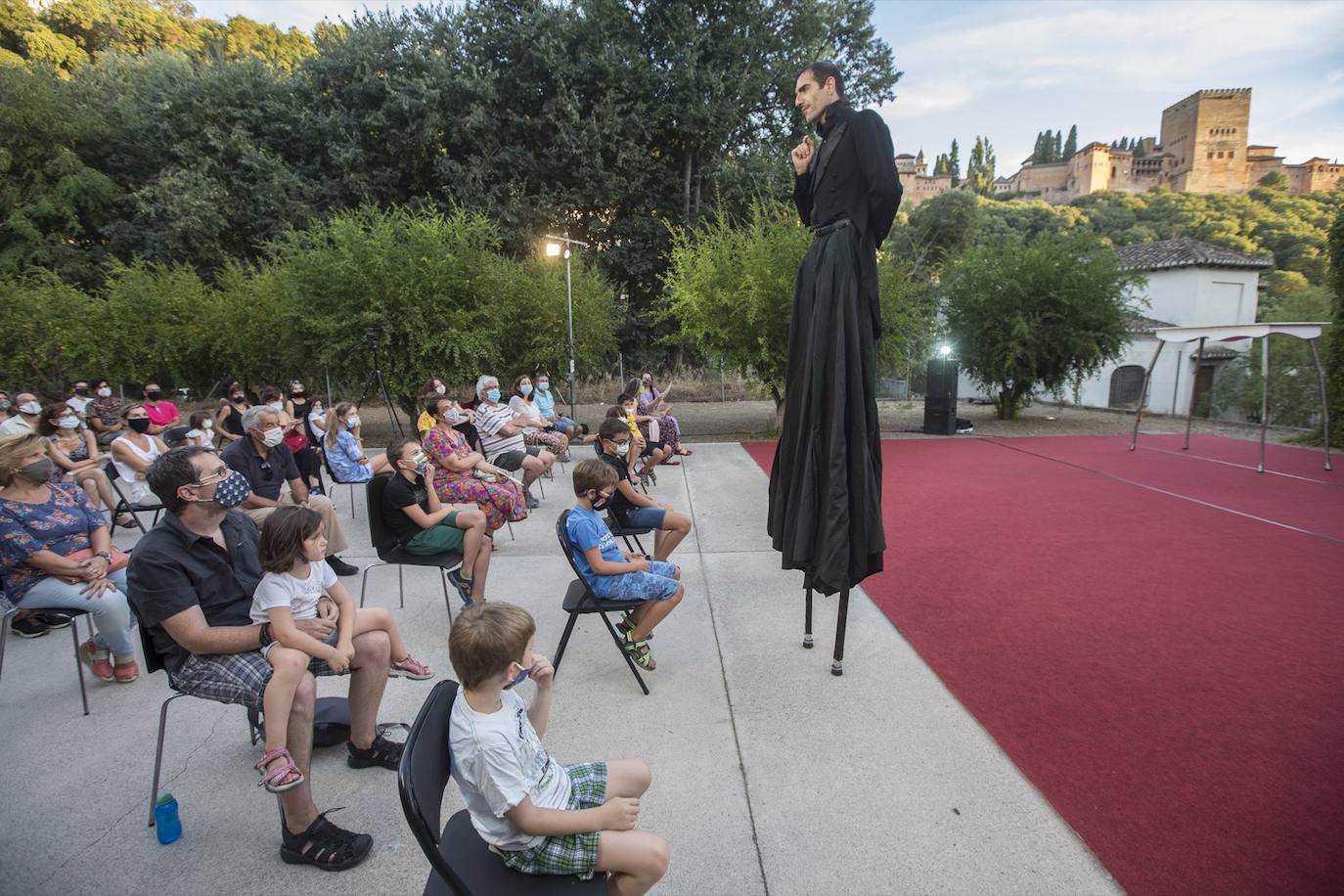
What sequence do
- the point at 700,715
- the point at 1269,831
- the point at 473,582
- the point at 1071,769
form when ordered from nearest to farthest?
1. the point at 1269,831
2. the point at 1071,769
3. the point at 700,715
4. the point at 473,582

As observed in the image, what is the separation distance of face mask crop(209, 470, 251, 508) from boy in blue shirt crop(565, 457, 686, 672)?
1.49m

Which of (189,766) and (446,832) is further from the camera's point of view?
(189,766)

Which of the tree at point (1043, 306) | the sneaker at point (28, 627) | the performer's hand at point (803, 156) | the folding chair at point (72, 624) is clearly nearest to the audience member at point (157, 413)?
the sneaker at point (28, 627)

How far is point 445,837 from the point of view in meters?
1.89

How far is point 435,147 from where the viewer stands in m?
21.1

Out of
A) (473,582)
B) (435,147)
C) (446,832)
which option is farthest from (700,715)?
(435,147)

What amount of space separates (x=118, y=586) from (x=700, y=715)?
3.45 meters

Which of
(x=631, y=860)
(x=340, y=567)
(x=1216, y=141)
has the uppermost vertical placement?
(x=1216, y=141)

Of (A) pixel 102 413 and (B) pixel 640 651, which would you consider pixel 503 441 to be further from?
(A) pixel 102 413

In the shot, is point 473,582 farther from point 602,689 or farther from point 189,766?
point 189,766

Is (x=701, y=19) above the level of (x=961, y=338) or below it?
→ above

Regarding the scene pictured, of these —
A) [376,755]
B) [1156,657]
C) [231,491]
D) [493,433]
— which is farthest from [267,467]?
[1156,657]

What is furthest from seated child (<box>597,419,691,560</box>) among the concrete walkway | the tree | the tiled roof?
the tiled roof

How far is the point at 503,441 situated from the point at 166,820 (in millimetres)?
5292
